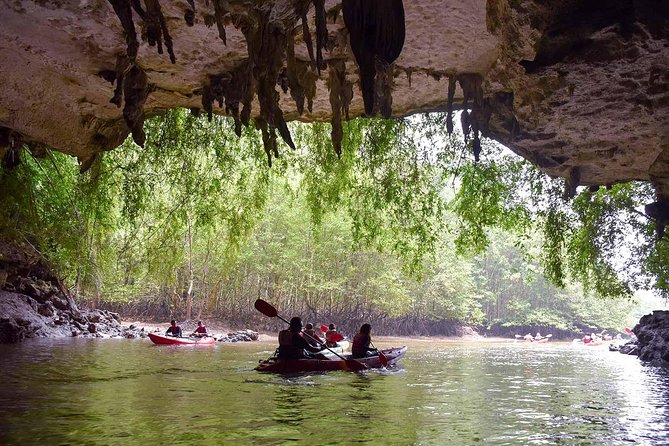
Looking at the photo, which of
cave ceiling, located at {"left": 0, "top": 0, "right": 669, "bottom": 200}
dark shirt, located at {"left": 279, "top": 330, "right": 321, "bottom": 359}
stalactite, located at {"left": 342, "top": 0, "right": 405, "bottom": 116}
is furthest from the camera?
dark shirt, located at {"left": 279, "top": 330, "right": 321, "bottom": 359}

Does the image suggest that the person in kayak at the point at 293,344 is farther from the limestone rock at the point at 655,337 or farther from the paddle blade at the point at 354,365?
the limestone rock at the point at 655,337

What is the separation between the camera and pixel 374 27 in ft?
13.0

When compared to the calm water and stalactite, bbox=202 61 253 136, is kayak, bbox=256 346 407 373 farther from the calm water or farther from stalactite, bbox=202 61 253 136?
stalactite, bbox=202 61 253 136

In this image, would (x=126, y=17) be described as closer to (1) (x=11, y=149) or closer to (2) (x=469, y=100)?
(2) (x=469, y=100)

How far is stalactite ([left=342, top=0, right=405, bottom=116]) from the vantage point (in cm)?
389

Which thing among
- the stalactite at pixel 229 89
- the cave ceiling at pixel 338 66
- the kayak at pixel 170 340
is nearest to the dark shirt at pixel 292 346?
the cave ceiling at pixel 338 66

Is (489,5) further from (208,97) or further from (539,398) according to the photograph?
(539,398)

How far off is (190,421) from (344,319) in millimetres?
29867

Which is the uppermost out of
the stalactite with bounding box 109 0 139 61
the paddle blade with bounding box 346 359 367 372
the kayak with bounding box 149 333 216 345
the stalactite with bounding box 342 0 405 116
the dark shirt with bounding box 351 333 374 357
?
the stalactite with bounding box 109 0 139 61

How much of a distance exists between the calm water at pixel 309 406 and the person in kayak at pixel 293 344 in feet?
1.76

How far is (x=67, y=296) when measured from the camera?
2150cm

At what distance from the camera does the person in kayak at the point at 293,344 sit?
1064 cm

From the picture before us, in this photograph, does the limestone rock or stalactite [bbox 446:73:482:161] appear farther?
the limestone rock

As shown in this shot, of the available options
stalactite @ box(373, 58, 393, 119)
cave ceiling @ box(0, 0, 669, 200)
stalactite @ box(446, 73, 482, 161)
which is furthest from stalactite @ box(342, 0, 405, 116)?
stalactite @ box(446, 73, 482, 161)
